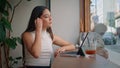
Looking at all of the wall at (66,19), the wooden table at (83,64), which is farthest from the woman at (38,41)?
the wall at (66,19)

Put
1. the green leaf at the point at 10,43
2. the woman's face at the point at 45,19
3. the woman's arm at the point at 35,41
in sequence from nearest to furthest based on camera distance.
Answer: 1. the woman's arm at the point at 35,41
2. the woman's face at the point at 45,19
3. the green leaf at the point at 10,43

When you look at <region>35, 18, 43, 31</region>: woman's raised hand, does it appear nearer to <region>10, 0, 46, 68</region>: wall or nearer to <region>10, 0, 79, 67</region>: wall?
<region>10, 0, 79, 67</region>: wall

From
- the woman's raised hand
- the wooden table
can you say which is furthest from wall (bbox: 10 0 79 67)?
the wooden table

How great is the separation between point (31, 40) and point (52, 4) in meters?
1.48

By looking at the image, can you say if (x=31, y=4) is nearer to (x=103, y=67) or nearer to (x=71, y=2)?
(x=71, y=2)

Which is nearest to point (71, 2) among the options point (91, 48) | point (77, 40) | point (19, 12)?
point (77, 40)

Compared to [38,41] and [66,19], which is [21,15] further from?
[38,41]

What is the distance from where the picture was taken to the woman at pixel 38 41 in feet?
6.58

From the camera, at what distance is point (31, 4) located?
3.63 meters

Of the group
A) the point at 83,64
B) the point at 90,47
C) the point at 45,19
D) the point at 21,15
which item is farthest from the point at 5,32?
the point at 83,64

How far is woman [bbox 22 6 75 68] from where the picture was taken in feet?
6.58

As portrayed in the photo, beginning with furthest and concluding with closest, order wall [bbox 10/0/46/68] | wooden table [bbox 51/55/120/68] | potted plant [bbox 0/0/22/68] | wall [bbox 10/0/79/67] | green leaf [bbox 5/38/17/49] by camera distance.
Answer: wall [bbox 10/0/46/68], wall [bbox 10/0/79/67], green leaf [bbox 5/38/17/49], potted plant [bbox 0/0/22/68], wooden table [bbox 51/55/120/68]

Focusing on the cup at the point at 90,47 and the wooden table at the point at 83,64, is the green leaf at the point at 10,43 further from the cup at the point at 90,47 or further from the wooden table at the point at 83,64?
the wooden table at the point at 83,64

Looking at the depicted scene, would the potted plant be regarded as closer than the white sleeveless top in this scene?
No
